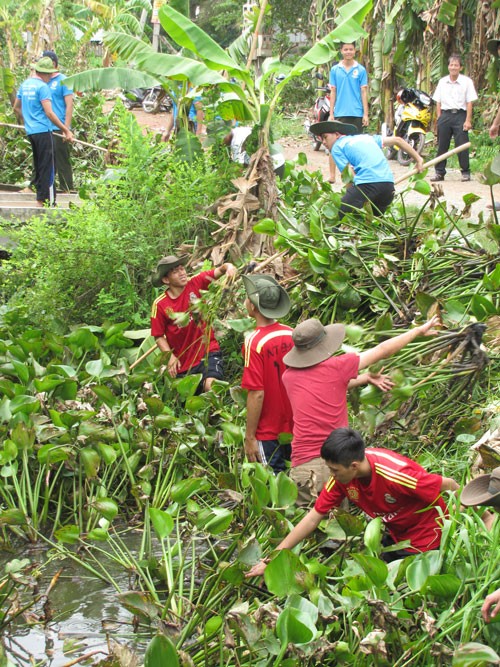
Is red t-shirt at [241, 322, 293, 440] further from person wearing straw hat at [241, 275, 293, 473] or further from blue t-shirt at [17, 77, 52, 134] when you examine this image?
blue t-shirt at [17, 77, 52, 134]

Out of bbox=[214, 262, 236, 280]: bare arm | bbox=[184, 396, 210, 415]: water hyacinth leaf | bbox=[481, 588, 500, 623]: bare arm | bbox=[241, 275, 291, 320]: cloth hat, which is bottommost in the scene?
bbox=[184, 396, 210, 415]: water hyacinth leaf

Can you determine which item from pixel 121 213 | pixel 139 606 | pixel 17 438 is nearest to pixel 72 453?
pixel 17 438

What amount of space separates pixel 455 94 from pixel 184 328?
763cm

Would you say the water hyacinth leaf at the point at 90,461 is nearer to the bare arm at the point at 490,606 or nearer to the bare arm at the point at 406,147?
the bare arm at the point at 490,606

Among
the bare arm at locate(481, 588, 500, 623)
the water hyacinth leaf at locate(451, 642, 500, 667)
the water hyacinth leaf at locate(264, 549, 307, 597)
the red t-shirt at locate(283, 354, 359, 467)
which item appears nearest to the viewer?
the water hyacinth leaf at locate(451, 642, 500, 667)

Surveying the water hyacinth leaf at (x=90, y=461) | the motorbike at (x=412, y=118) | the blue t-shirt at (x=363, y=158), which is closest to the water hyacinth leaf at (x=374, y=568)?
the water hyacinth leaf at (x=90, y=461)

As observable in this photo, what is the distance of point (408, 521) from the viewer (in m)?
4.06

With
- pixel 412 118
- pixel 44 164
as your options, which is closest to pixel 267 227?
pixel 44 164

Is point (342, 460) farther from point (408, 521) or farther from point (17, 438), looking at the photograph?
point (17, 438)

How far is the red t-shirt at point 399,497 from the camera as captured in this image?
12.9ft

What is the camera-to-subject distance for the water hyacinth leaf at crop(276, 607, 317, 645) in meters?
3.35

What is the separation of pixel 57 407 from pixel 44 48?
16488 millimetres

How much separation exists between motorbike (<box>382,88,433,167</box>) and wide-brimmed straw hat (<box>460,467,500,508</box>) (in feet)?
39.0

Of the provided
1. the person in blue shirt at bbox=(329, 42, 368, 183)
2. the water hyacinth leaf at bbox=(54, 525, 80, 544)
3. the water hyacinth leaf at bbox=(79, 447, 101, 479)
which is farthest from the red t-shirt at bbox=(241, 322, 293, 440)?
the person in blue shirt at bbox=(329, 42, 368, 183)
